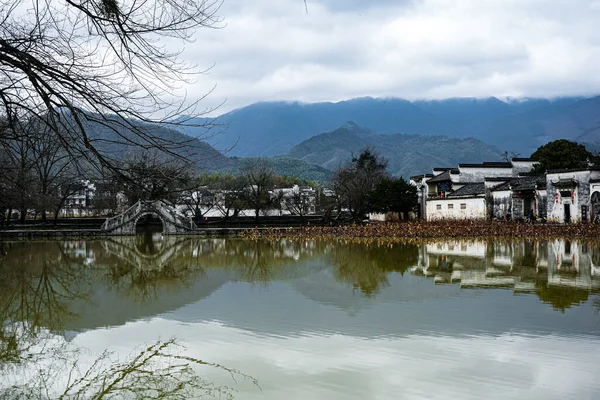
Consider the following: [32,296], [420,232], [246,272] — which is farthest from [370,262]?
[420,232]

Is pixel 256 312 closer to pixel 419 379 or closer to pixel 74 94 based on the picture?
pixel 419 379

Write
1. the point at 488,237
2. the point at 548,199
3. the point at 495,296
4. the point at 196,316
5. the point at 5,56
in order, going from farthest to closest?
the point at 548,199 < the point at 488,237 < the point at 495,296 < the point at 196,316 < the point at 5,56

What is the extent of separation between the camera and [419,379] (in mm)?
→ 6211

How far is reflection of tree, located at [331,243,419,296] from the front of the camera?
14.0 metres

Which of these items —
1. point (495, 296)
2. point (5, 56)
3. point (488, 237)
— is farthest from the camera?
point (488, 237)

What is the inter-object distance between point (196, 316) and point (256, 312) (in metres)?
1.06

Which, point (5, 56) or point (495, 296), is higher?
point (5, 56)

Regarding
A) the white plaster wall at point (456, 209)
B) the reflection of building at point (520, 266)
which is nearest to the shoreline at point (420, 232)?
the reflection of building at point (520, 266)

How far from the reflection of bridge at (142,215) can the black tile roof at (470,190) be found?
62.6ft

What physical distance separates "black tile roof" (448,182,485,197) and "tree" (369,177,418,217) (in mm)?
3442

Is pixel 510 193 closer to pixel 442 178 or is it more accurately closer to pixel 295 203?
pixel 442 178

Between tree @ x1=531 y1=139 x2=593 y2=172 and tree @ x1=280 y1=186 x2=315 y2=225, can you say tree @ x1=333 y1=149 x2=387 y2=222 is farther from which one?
tree @ x1=531 y1=139 x2=593 y2=172

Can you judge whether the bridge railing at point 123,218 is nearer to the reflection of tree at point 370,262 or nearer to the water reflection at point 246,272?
the water reflection at point 246,272

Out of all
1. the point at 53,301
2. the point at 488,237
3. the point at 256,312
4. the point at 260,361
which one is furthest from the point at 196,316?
the point at 488,237
